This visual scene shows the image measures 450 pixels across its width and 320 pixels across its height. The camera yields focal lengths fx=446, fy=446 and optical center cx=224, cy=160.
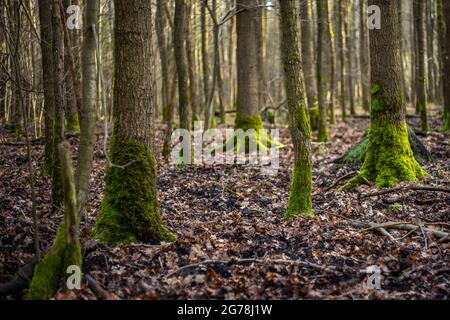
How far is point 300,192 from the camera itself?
7441 mm

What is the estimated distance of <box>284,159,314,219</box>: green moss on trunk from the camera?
7344mm

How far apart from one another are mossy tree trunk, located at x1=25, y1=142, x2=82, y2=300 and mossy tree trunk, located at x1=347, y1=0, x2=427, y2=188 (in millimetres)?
6152

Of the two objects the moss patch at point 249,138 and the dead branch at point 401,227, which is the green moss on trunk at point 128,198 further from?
the moss patch at point 249,138

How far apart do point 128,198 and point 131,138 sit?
85 cm

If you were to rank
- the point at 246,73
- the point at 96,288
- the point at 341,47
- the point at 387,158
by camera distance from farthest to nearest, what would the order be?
the point at 341,47 → the point at 246,73 → the point at 387,158 → the point at 96,288

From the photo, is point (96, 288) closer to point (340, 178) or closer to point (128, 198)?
point (128, 198)

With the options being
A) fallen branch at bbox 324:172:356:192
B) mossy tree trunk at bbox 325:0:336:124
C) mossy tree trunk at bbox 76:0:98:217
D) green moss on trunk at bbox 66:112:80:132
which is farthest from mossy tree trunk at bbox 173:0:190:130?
mossy tree trunk at bbox 76:0:98:217

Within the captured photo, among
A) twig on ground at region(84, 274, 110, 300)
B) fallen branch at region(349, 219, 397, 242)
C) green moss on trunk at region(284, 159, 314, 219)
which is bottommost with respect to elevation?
twig on ground at region(84, 274, 110, 300)

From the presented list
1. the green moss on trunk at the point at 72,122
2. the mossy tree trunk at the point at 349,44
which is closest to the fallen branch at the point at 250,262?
the green moss on trunk at the point at 72,122

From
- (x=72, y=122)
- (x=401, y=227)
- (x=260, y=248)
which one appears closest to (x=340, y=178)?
(x=401, y=227)

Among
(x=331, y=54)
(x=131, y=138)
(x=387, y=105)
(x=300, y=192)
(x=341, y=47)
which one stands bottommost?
(x=300, y=192)

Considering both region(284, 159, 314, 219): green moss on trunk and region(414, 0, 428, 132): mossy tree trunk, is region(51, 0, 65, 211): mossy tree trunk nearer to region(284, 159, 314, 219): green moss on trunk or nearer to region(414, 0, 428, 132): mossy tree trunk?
region(284, 159, 314, 219): green moss on trunk
